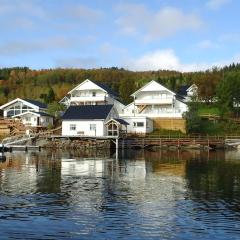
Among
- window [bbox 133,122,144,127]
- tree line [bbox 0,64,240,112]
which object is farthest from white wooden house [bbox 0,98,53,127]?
tree line [bbox 0,64,240,112]

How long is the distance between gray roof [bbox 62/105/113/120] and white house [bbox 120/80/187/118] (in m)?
8.53

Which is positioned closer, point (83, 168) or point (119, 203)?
point (119, 203)

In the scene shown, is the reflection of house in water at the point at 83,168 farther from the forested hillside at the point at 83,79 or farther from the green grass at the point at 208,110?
the forested hillside at the point at 83,79

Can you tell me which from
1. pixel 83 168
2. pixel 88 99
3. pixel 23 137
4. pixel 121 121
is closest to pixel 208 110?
pixel 88 99

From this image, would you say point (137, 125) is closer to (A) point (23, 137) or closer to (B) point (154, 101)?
(B) point (154, 101)

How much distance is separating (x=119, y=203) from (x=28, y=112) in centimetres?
5222

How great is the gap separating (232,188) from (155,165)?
1396cm

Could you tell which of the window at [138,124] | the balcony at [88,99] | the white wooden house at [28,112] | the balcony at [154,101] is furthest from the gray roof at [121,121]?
the balcony at [88,99]

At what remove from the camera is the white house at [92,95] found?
79875 millimetres

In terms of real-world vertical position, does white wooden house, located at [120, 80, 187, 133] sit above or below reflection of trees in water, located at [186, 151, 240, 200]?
above

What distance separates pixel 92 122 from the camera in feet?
213

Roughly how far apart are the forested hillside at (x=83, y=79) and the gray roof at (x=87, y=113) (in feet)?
62.9

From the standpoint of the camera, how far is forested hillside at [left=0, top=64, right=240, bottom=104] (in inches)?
3430

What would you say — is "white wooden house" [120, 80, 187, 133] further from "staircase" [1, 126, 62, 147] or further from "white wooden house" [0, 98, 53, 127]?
"white wooden house" [0, 98, 53, 127]
